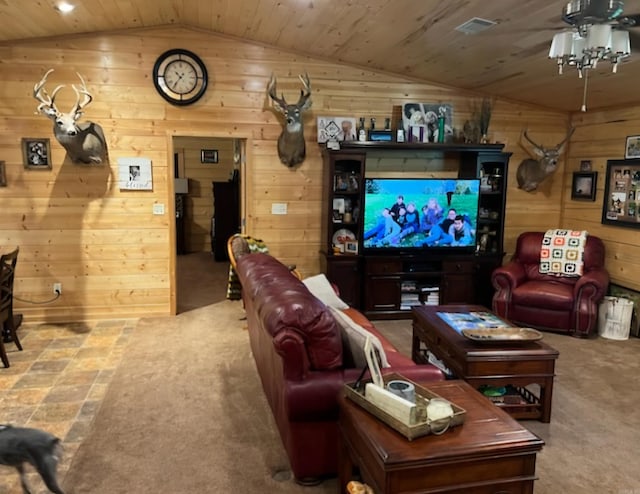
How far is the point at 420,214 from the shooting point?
18.6ft

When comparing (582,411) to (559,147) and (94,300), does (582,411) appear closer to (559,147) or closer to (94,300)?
(559,147)

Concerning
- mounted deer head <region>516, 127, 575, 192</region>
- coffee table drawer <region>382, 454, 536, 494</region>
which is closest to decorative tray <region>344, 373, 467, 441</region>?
coffee table drawer <region>382, 454, 536, 494</region>

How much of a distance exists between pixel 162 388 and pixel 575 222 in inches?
198

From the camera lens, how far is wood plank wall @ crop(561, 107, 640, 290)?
5.24 metres

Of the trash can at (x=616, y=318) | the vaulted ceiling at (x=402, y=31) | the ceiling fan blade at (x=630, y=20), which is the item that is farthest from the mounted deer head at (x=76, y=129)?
the trash can at (x=616, y=318)

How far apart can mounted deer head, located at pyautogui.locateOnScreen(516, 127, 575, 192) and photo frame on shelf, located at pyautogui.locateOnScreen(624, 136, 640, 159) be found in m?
0.70

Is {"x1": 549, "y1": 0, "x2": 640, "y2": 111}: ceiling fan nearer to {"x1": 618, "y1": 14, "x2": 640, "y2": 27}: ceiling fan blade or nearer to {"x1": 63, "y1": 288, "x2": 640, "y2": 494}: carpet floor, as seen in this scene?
{"x1": 618, "y1": 14, "x2": 640, "y2": 27}: ceiling fan blade

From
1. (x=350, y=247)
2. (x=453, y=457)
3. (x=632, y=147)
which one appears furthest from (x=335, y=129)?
(x=453, y=457)

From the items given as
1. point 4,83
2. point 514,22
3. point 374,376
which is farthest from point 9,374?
point 514,22

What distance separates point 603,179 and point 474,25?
116 inches

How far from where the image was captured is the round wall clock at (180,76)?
5223 millimetres

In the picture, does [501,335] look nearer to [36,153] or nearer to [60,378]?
[60,378]

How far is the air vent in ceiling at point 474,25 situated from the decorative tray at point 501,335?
7.03 feet

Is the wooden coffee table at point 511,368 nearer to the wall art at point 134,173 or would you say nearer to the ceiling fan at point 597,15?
the ceiling fan at point 597,15
